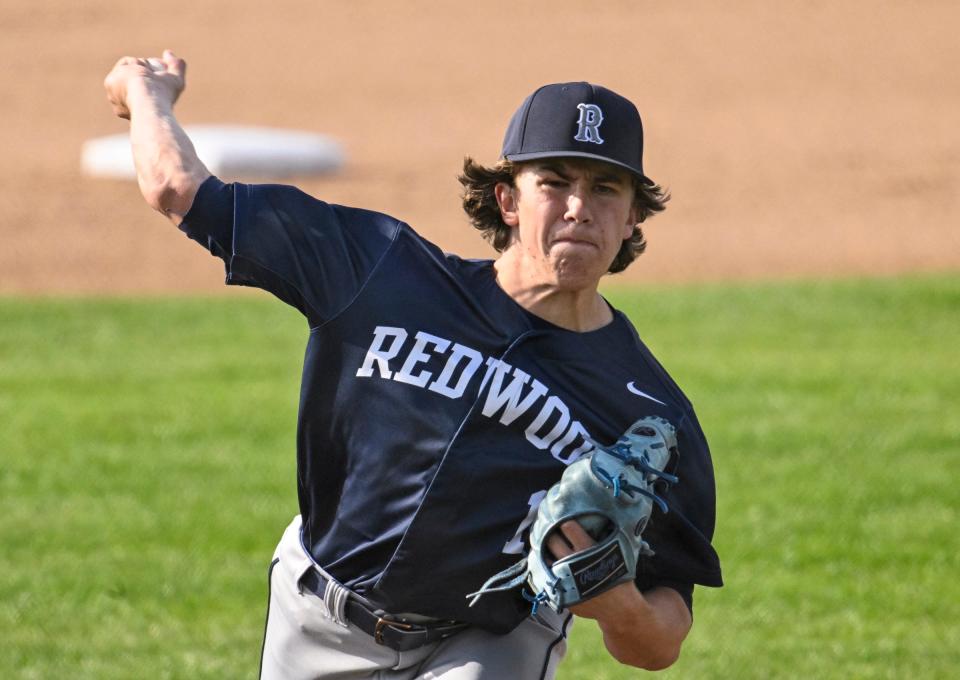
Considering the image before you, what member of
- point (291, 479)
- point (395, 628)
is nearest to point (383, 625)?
point (395, 628)

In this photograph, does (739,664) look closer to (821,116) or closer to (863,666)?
(863,666)

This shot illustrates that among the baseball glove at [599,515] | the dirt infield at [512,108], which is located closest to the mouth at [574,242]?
the baseball glove at [599,515]

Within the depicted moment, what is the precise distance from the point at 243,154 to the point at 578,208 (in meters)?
14.5

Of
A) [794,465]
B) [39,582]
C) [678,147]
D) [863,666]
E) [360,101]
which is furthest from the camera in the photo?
[360,101]

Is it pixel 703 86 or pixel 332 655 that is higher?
pixel 703 86

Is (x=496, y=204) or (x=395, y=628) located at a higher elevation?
(x=496, y=204)

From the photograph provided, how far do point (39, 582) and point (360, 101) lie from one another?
17491mm

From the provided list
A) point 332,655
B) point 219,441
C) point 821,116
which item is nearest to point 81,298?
point 219,441

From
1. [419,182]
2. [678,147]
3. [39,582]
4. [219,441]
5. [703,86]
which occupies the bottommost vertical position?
[39,582]

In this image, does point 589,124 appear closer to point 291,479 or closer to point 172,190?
point 172,190

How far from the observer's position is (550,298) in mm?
3658

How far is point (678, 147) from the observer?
2094cm

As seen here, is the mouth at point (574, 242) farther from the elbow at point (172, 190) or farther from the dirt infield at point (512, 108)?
the dirt infield at point (512, 108)

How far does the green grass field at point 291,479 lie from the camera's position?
638cm
